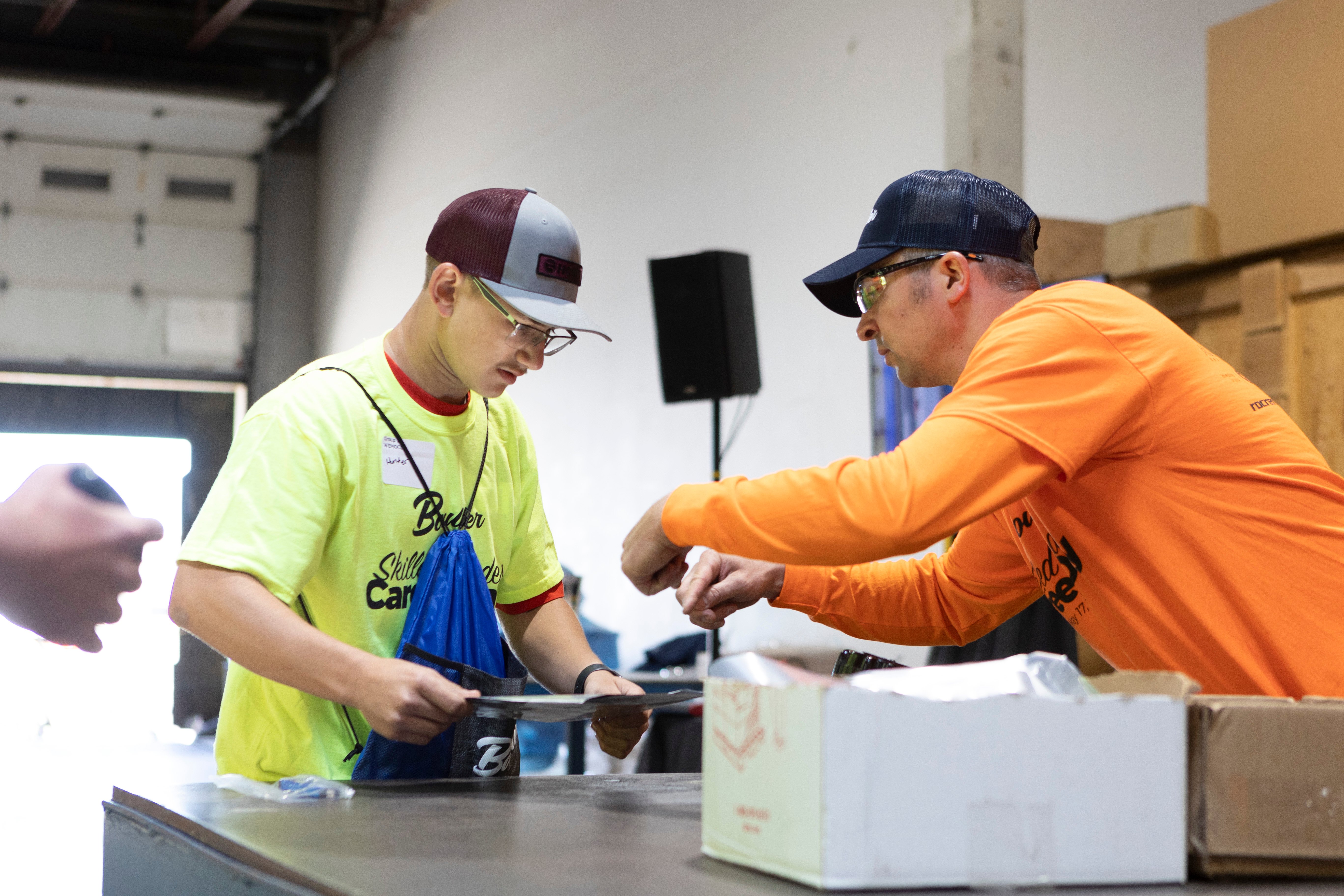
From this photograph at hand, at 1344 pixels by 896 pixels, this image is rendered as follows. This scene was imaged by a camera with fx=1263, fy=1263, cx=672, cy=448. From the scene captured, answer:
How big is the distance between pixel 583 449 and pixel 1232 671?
18.6ft

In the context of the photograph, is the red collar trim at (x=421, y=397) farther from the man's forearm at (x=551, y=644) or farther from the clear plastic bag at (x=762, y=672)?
the clear plastic bag at (x=762, y=672)

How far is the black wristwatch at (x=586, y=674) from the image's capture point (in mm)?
1707

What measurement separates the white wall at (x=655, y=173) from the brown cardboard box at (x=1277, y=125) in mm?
1171

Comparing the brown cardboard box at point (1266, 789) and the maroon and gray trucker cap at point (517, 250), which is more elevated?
the maroon and gray trucker cap at point (517, 250)

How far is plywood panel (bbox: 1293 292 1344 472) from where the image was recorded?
3.19 m

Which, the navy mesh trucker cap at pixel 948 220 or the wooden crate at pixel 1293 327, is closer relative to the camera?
the navy mesh trucker cap at pixel 948 220

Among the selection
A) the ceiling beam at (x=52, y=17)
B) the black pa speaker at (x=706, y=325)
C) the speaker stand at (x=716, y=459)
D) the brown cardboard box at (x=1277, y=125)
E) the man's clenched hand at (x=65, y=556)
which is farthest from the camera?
the ceiling beam at (x=52, y=17)

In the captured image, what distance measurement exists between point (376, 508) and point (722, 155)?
4.45 metres

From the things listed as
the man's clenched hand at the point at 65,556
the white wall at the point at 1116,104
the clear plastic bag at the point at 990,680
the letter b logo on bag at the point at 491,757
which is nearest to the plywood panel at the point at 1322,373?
the white wall at the point at 1116,104

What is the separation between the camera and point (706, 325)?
4.64 meters

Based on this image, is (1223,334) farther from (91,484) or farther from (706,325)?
(91,484)

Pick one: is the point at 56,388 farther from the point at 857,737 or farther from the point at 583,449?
the point at 857,737

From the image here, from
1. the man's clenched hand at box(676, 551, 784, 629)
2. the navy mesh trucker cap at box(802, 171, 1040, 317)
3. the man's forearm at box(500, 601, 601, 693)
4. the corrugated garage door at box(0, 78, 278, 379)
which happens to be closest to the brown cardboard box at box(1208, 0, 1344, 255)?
the navy mesh trucker cap at box(802, 171, 1040, 317)

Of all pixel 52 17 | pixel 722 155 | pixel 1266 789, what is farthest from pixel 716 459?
pixel 52 17
